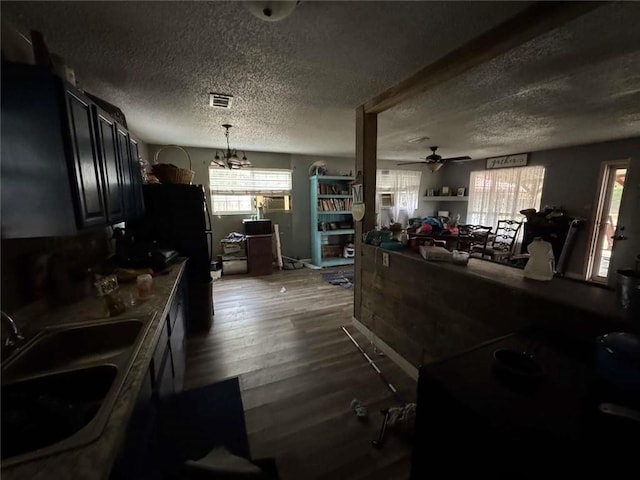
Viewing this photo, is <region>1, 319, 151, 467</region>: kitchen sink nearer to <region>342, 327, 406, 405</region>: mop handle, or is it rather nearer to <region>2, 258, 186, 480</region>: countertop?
<region>2, 258, 186, 480</region>: countertop

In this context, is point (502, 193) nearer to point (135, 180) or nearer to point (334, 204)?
point (334, 204)

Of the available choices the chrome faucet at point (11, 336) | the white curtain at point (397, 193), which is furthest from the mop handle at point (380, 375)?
the white curtain at point (397, 193)

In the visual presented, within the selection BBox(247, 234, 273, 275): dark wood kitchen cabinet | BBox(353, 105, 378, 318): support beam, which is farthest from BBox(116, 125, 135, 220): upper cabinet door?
BBox(247, 234, 273, 275): dark wood kitchen cabinet

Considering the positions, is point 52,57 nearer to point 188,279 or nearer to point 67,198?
point 67,198

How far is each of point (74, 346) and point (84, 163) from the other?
0.89 m

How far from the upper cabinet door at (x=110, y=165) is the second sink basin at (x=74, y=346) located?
24.6 inches

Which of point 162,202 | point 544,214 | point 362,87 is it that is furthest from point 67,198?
point 544,214

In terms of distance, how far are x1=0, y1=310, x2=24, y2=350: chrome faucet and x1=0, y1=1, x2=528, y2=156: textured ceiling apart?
1457mm

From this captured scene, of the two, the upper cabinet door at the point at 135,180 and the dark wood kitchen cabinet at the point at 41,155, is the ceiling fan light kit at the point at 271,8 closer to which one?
the dark wood kitchen cabinet at the point at 41,155

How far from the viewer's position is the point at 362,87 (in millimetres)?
2182

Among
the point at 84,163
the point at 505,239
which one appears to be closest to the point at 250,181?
the point at 84,163

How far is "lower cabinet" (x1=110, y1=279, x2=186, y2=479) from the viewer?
2.53 feet

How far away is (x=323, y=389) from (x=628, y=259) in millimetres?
5207

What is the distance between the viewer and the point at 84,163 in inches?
48.1
